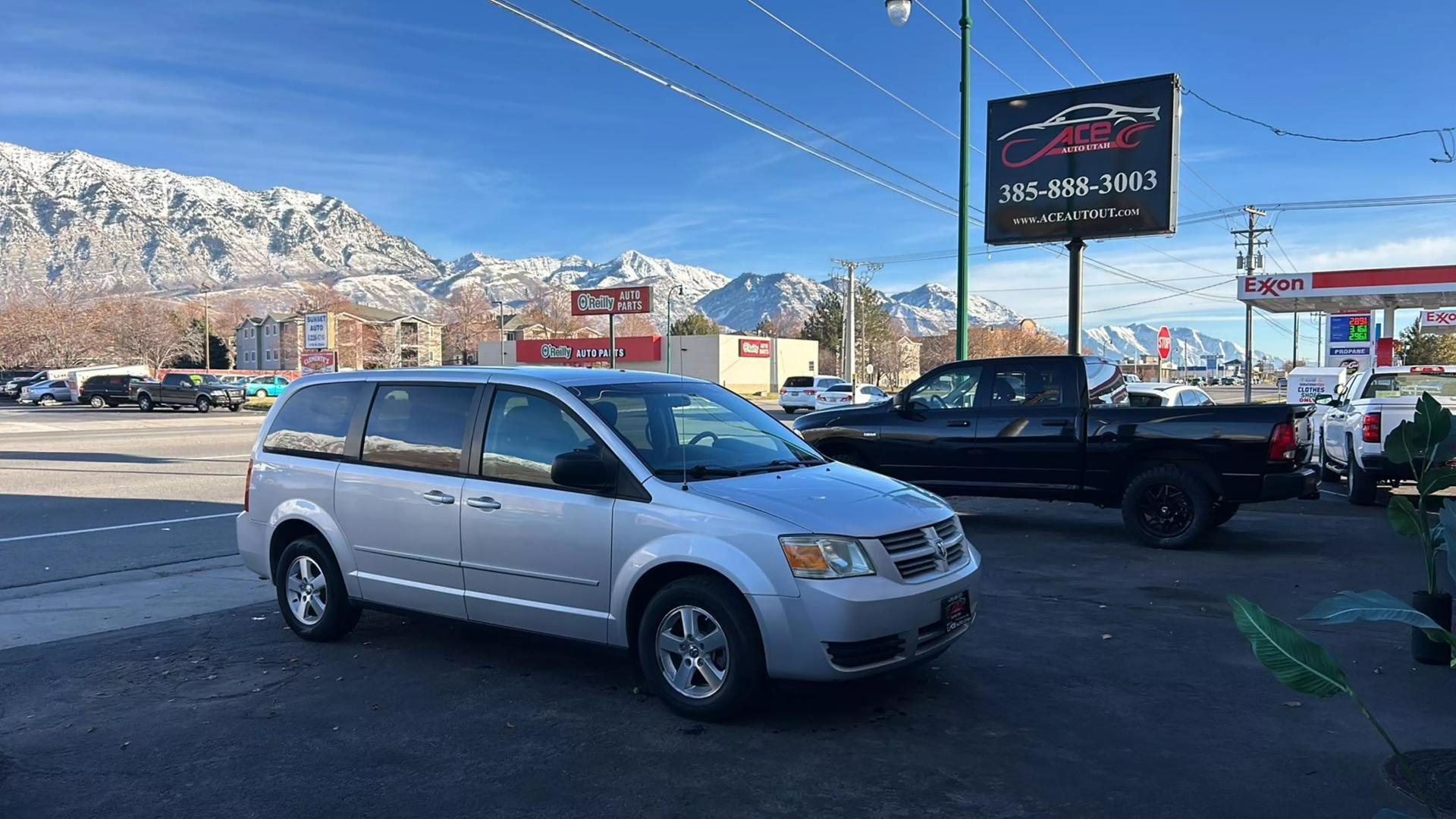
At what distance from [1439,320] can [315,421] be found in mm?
49443

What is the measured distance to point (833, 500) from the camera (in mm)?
4836

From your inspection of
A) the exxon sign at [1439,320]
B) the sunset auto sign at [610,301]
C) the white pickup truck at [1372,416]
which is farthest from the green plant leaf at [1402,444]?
the sunset auto sign at [610,301]

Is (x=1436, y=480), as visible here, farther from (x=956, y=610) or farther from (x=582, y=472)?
(x=582, y=472)

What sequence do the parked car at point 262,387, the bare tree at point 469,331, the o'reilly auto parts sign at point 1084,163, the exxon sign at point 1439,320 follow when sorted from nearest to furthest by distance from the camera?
1. the o'reilly auto parts sign at point 1084,163
2. the exxon sign at point 1439,320
3. the parked car at point 262,387
4. the bare tree at point 469,331

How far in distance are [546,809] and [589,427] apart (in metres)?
2.03

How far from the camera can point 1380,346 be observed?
30.9 m

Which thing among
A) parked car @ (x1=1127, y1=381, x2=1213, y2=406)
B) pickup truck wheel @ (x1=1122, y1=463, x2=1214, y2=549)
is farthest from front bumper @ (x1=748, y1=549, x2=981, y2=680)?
parked car @ (x1=1127, y1=381, x2=1213, y2=406)

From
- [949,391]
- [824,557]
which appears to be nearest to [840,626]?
[824,557]

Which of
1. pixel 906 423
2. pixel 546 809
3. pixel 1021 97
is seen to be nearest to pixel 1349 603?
pixel 546 809

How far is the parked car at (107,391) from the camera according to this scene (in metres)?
47.0

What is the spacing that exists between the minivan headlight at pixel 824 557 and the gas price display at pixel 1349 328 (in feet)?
130

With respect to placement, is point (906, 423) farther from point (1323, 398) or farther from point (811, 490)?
point (1323, 398)

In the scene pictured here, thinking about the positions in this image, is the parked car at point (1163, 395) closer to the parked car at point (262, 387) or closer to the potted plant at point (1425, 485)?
the potted plant at point (1425, 485)

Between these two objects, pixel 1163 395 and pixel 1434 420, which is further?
pixel 1163 395
